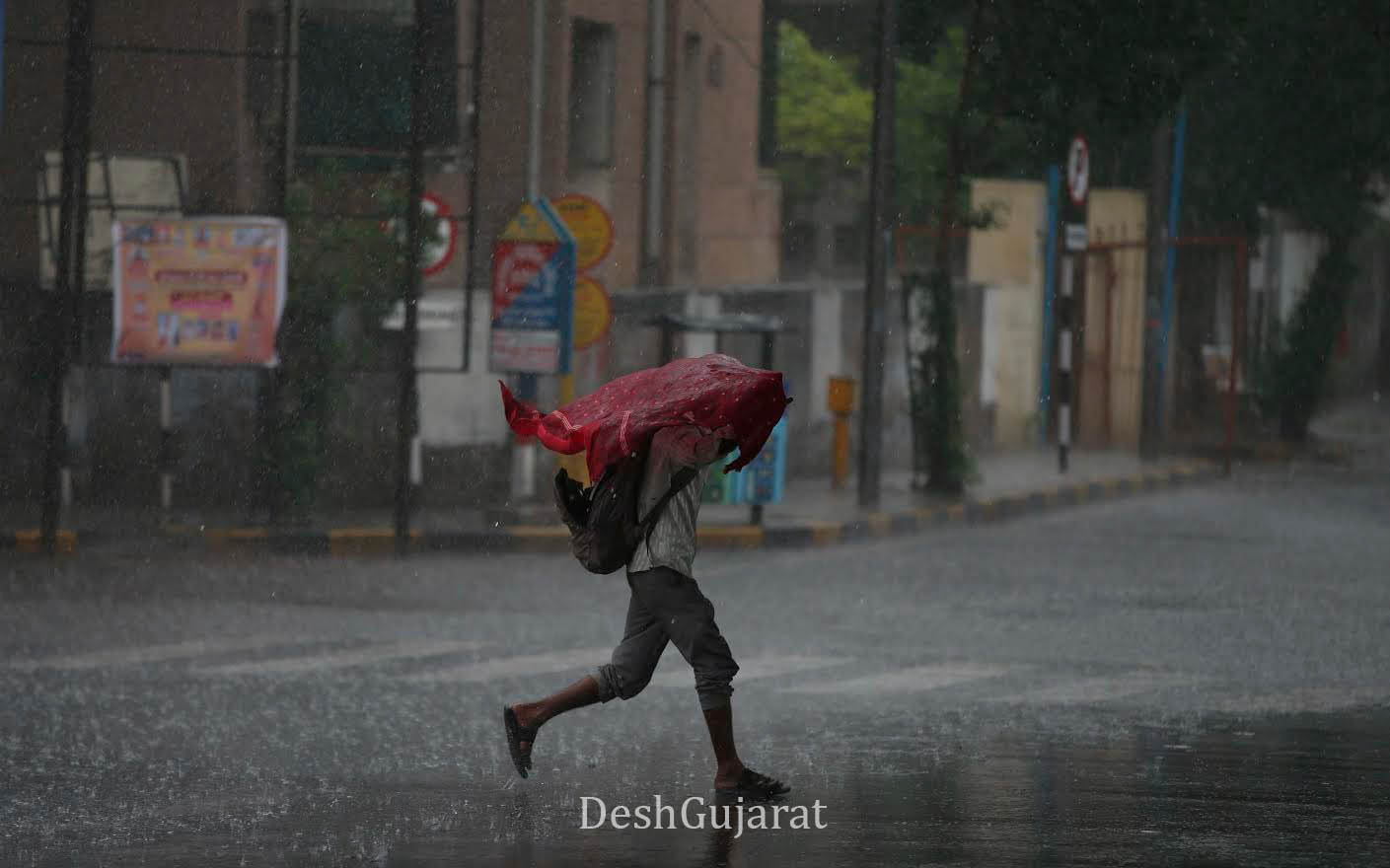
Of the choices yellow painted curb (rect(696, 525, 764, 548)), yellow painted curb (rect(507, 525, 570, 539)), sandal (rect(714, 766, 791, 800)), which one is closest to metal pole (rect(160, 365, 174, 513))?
yellow painted curb (rect(507, 525, 570, 539))

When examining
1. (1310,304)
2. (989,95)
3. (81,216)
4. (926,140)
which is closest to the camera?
(81,216)

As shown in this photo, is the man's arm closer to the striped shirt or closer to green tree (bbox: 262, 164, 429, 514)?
the striped shirt

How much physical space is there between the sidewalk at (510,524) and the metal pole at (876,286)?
46 centimetres

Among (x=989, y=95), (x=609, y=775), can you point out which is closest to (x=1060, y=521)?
(x=989, y=95)

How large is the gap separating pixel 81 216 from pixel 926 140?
3440 cm

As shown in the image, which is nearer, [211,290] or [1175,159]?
[211,290]

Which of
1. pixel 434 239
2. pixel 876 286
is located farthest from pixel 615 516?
pixel 876 286

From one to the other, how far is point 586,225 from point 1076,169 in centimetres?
786

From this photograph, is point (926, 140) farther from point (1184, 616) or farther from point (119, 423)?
point (1184, 616)

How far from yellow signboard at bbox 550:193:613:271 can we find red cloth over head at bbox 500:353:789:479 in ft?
43.1

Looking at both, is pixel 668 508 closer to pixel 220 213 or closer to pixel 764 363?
pixel 764 363

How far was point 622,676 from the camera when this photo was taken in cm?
819

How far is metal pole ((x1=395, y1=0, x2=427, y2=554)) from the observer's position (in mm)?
18936

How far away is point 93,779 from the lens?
8523mm
